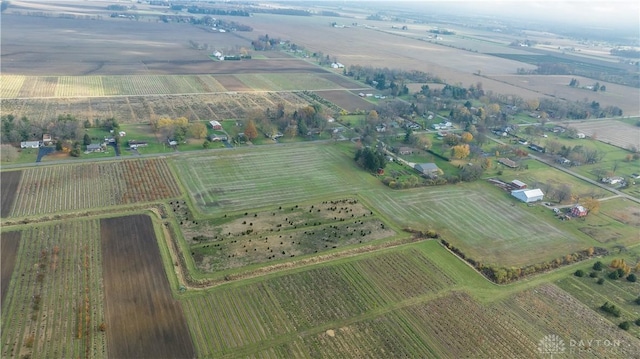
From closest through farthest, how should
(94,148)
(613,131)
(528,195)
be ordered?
(528,195)
(94,148)
(613,131)

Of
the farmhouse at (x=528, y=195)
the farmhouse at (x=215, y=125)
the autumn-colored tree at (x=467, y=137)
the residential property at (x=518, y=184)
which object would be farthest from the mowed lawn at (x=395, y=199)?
the autumn-colored tree at (x=467, y=137)

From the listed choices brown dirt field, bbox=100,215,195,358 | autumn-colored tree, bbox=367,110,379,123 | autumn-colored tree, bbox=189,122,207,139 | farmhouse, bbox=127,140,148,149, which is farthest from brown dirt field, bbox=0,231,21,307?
autumn-colored tree, bbox=367,110,379,123

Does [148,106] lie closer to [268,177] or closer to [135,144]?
[135,144]

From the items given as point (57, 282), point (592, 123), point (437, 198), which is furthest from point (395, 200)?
point (592, 123)

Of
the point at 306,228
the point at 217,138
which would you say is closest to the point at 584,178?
the point at 306,228

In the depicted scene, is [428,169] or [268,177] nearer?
[268,177]

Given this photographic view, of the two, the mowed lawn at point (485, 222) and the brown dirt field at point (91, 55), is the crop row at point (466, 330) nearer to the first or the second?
the mowed lawn at point (485, 222)

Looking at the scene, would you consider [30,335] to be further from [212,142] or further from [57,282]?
[212,142]
